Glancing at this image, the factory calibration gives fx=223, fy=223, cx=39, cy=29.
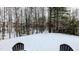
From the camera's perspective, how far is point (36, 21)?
292 cm

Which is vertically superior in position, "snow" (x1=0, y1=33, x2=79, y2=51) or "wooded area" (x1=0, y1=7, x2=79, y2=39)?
"wooded area" (x1=0, y1=7, x2=79, y2=39)

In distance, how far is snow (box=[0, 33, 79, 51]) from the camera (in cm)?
287

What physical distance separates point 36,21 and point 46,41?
29cm

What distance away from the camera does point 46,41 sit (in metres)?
2.88

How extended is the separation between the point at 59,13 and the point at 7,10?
0.68m

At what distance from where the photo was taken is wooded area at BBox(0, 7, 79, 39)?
289 cm

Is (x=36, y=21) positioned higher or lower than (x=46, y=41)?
higher

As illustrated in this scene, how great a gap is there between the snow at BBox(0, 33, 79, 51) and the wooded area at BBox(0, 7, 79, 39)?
0.17ft

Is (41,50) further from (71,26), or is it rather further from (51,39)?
(71,26)

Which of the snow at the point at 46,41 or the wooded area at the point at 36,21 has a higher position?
the wooded area at the point at 36,21

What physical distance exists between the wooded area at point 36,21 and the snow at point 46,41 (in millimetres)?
53

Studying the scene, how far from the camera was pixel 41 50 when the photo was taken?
2900mm

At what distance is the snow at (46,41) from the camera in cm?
287
